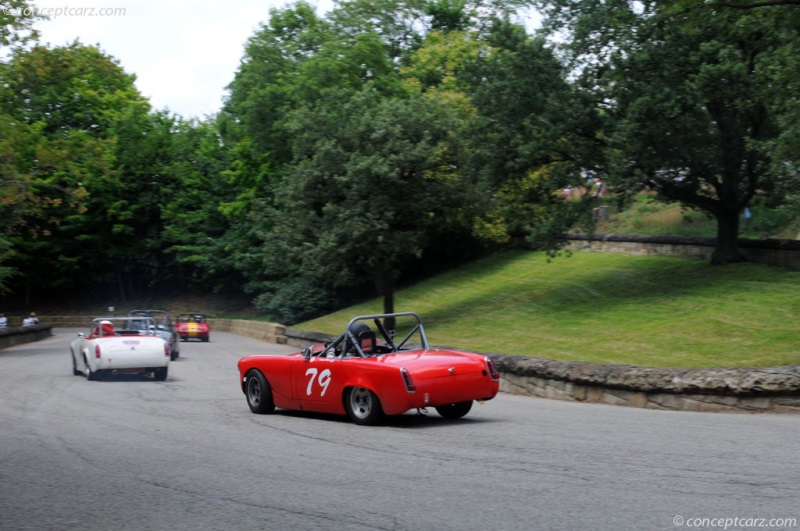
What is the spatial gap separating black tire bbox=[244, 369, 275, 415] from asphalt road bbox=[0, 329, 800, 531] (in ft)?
0.85

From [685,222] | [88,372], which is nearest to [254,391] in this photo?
[88,372]

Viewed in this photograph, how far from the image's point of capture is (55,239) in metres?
64.8

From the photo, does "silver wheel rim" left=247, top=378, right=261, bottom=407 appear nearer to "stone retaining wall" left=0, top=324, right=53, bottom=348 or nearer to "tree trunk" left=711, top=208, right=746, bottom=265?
"tree trunk" left=711, top=208, right=746, bottom=265

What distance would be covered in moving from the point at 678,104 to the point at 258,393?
1904 centimetres

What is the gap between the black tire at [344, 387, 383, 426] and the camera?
425 inches

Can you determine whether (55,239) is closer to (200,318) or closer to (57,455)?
(200,318)

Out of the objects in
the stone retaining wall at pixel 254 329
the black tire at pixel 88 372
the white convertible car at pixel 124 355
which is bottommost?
the stone retaining wall at pixel 254 329

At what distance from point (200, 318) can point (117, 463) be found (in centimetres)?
3530

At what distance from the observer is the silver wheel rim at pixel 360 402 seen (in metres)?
11.0

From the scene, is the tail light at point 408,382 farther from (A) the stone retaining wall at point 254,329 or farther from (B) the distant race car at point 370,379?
(A) the stone retaining wall at point 254,329

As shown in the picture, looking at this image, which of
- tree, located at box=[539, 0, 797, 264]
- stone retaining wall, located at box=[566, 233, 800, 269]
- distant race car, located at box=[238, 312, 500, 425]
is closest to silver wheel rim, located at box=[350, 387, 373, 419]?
distant race car, located at box=[238, 312, 500, 425]

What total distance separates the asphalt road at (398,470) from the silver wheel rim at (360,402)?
0.21 metres

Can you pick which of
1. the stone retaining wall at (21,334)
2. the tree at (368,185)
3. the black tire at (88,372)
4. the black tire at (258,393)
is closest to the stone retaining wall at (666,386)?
the black tire at (258,393)

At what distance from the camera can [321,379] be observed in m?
11.6
